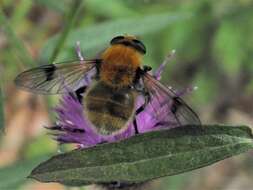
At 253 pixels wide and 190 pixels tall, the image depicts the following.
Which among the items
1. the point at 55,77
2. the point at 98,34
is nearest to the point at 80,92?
the point at 55,77

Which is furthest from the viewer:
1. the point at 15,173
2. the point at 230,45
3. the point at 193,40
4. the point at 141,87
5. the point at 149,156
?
the point at 193,40

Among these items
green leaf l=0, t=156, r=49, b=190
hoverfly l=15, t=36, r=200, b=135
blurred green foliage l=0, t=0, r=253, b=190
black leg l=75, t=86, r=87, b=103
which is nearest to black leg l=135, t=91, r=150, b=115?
hoverfly l=15, t=36, r=200, b=135

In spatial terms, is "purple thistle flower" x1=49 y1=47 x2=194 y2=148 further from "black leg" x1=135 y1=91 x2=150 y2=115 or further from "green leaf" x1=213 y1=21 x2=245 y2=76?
"green leaf" x1=213 y1=21 x2=245 y2=76

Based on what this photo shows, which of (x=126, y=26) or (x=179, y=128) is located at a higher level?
(x=126, y=26)

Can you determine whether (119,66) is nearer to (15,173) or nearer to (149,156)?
(149,156)

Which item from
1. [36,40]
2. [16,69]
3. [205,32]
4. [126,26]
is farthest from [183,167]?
[36,40]

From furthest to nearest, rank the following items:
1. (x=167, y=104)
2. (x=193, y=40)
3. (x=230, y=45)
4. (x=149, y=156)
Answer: (x=193, y=40), (x=230, y=45), (x=167, y=104), (x=149, y=156)

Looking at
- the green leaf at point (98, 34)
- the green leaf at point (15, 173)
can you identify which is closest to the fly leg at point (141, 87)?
the green leaf at point (15, 173)

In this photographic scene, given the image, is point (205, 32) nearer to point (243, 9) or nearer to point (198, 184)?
point (243, 9)
